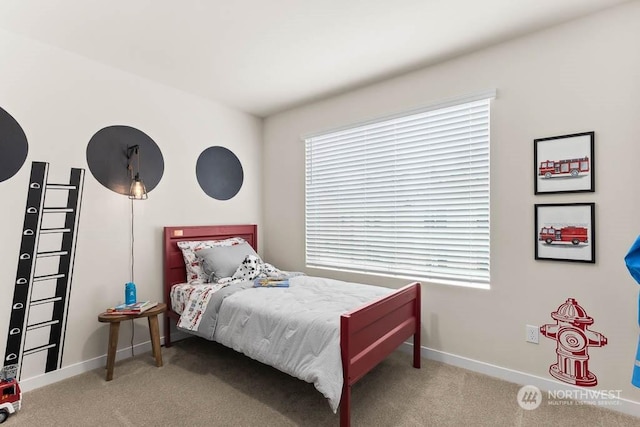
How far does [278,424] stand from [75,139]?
103 inches

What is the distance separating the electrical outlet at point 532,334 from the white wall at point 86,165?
3.06m

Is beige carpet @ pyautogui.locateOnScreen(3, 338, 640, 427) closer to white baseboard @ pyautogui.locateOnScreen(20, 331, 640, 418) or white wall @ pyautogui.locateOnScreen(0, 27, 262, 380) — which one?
white baseboard @ pyautogui.locateOnScreen(20, 331, 640, 418)

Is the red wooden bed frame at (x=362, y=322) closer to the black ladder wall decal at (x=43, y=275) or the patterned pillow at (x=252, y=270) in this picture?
the patterned pillow at (x=252, y=270)

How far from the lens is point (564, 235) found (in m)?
2.20

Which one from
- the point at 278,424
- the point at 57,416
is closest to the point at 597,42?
the point at 278,424

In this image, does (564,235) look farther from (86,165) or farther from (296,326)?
(86,165)

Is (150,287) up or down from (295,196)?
down

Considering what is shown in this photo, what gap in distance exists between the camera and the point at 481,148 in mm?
2559

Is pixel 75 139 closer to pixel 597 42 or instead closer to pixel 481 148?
pixel 481 148

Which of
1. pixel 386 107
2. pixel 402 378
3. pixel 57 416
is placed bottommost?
pixel 57 416

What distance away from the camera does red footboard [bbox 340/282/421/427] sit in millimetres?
1798

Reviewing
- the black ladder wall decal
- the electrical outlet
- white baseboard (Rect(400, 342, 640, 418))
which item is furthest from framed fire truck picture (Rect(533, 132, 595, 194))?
the black ladder wall decal

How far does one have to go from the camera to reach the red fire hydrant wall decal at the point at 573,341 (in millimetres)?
2137

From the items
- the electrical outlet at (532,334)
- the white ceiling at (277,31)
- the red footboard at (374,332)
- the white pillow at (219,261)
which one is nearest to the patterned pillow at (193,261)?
the white pillow at (219,261)
